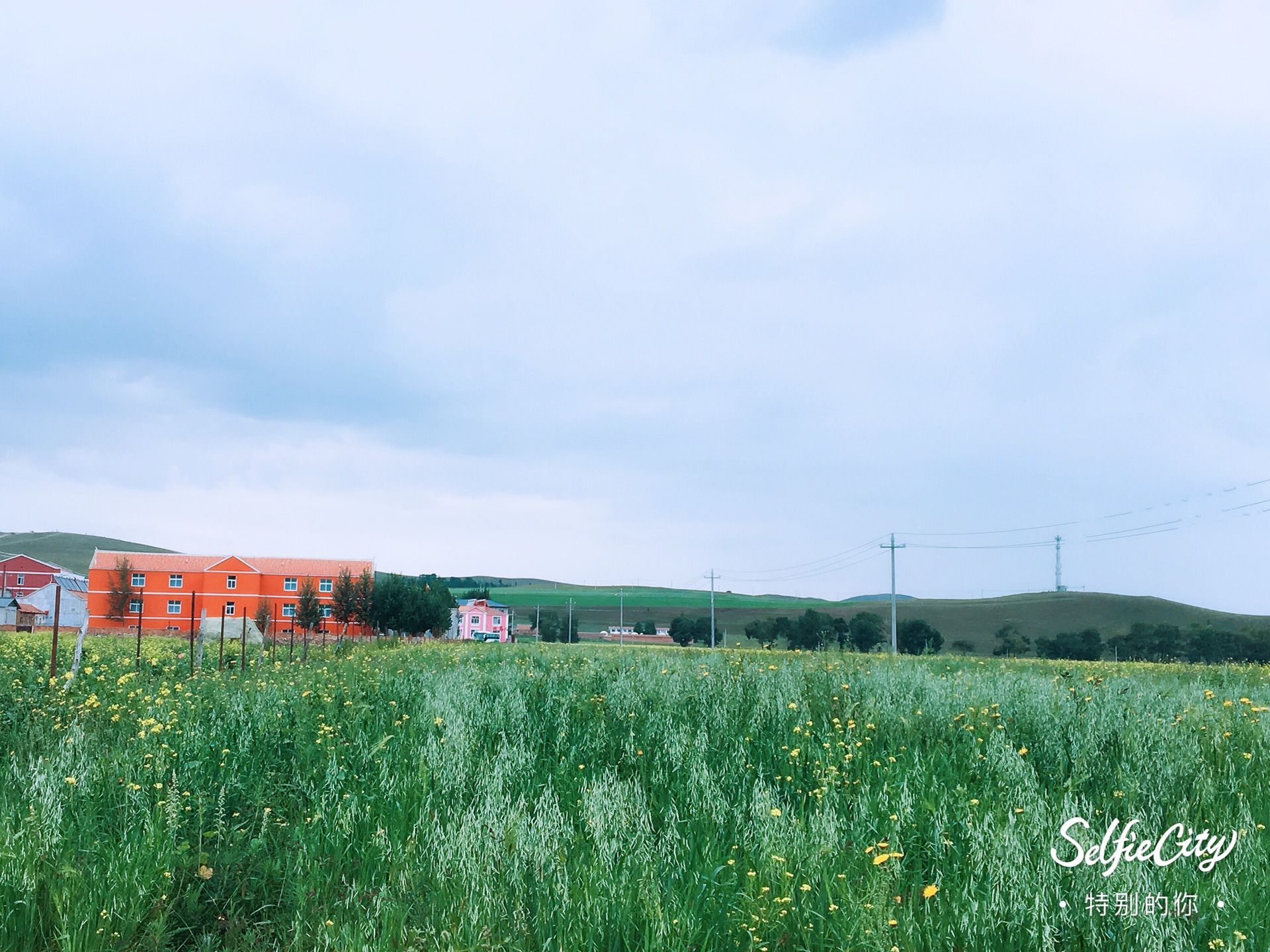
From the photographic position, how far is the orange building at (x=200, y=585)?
85.0 metres

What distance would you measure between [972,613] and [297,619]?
94.1 meters

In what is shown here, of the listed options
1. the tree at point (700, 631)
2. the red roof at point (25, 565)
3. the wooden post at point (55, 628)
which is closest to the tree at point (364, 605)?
the tree at point (700, 631)

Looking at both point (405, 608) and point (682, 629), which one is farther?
point (682, 629)

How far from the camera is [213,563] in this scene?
88.2 m

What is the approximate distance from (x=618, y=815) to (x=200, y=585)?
9408cm

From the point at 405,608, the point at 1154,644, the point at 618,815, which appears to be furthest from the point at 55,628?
the point at 1154,644

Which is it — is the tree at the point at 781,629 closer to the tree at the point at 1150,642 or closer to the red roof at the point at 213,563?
the tree at the point at 1150,642

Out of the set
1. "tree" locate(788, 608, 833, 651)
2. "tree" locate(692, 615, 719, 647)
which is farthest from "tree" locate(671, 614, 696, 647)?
"tree" locate(788, 608, 833, 651)

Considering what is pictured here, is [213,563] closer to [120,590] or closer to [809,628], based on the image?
[120,590]

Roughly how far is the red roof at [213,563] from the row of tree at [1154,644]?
219ft

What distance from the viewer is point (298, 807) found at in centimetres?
597

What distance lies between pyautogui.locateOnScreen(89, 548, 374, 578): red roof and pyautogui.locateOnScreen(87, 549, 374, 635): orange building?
0.07 metres

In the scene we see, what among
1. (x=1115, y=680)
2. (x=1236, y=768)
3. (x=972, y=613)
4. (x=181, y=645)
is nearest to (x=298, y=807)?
(x=1236, y=768)

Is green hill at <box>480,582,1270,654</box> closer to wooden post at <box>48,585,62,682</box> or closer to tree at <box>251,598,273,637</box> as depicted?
tree at <box>251,598,273,637</box>
